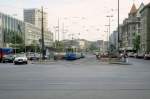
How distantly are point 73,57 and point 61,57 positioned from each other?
3169 mm

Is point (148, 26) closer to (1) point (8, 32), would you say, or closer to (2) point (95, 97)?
(1) point (8, 32)

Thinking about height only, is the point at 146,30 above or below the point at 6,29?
below

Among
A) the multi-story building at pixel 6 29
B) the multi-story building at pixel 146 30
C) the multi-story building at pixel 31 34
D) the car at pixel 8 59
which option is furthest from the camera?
the multi-story building at pixel 31 34

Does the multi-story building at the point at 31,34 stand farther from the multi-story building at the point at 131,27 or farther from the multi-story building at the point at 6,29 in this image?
the multi-story building at the point at 131,27

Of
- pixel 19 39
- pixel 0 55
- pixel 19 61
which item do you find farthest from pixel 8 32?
pixel 19 61

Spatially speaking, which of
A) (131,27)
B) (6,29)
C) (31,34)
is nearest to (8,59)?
(6,29)

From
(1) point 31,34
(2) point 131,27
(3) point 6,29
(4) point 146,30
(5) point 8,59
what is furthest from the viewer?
(1) point 31,34

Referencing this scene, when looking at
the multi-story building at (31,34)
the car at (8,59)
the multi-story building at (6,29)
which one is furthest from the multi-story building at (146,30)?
the car at (8,59)

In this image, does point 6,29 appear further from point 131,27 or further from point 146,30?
point 131,27

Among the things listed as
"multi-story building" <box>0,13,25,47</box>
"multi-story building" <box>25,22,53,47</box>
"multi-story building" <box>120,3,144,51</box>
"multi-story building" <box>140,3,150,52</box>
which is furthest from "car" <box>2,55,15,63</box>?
"multi-story building" <box>120,3,144,51</box>

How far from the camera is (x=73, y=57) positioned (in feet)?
256

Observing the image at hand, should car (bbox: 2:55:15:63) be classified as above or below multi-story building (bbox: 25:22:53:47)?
below

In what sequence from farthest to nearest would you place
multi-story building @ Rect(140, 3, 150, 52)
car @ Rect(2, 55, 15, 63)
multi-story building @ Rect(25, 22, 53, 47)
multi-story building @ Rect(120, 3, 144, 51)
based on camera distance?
multi-story building @ Rect(120, 3, 144, 51), multi-story building @ Rect(25, 22, 53, 47), multi-story building @ Rect(140, 3, 150, 52), car @ Rect(2, 55, 15, 63)

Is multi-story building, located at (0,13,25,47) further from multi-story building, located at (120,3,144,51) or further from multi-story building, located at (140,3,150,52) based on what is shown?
multi-story building, located at (120,3,144,51)
